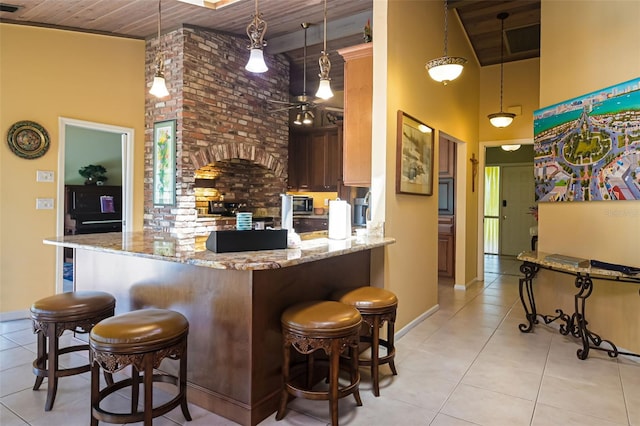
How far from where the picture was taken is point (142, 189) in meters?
5.01

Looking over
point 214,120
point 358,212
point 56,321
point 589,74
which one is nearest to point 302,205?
point 358,212

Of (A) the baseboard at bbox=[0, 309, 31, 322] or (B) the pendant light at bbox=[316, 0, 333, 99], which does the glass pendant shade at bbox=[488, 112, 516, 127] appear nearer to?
(B) the pendant light at bbox=[316, 0, 333, 99]

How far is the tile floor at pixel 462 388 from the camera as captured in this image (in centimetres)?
221

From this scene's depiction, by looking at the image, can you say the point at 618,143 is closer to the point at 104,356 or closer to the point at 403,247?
the point at 403,247

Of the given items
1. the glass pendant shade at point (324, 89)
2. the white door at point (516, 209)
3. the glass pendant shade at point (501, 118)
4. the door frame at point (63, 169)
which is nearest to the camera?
the glass pendant shade at point (324, 89)

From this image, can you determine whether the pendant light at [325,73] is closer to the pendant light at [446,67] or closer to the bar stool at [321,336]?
the pendant light at [446,67]

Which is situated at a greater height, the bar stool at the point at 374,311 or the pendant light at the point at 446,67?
the pendant light at the point at 446,67

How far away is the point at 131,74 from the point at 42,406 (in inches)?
156

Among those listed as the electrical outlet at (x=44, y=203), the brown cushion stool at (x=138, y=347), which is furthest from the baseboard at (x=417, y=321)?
the electrical outlet at (x=44, y=203)

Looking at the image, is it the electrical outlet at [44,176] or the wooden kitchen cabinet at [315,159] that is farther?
the wooden kitchen cabinet at [315,159]

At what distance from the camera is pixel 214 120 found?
Answer: 5.14 m

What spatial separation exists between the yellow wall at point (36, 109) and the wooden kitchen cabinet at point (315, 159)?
11.4ft

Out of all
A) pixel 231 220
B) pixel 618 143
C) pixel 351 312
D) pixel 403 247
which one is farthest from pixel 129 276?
pixel 618 143

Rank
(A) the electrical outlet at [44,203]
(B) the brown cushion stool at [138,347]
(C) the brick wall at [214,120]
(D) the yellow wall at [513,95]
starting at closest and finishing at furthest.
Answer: (B) the brown cushion stool at [138,347] → (A) the electrical outlet at [44,203] → (C) the brick wall at [214,120] → (D) the yellow wall at [513,95]
